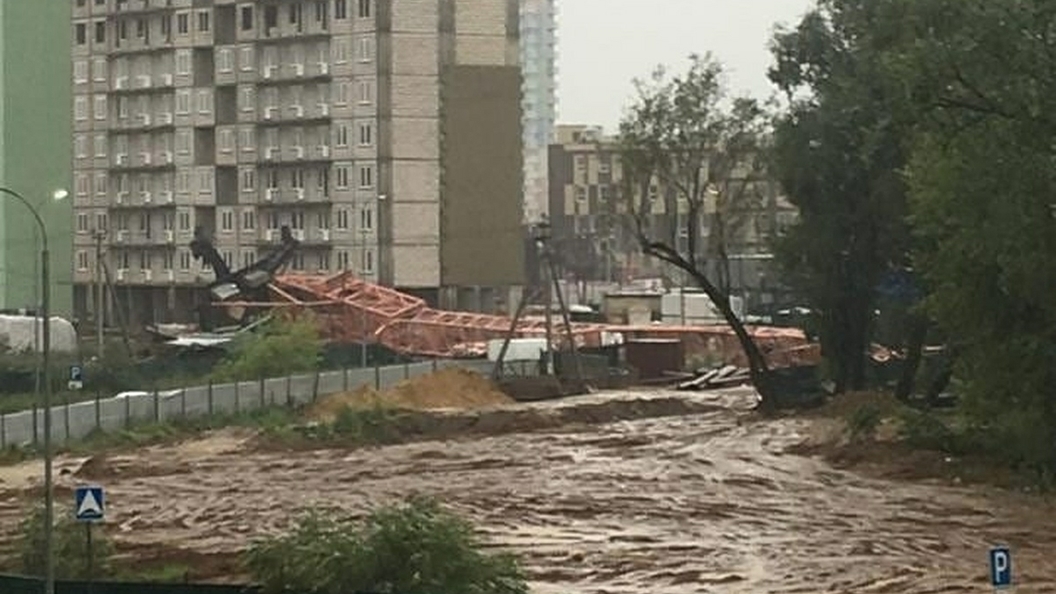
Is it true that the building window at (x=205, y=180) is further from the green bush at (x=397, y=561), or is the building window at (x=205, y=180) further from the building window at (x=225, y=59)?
the green bush at (x=397, y=561)

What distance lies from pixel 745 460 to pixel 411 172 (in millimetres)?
58361

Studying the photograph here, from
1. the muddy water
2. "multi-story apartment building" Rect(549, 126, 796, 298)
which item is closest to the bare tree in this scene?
"multi-story apartment building" Rect(549, 126, 796, 298)

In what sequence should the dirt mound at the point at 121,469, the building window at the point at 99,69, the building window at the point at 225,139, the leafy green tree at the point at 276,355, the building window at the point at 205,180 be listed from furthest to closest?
the building window at the point at 99,69, the building window at the point at 205,180, the building window at the point at 225,139, the leafy green tree at the point at 276,355, the dirt mound at the point at 121,469

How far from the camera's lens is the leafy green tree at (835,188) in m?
63.8

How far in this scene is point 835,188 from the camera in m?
65.8

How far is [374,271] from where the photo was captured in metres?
112

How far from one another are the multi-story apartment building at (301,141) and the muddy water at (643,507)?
47470 millimetres

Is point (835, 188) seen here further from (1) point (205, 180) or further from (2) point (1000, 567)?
(1) point (205, 180)

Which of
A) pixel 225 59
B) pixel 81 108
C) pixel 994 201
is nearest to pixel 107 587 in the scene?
pixel 994 201

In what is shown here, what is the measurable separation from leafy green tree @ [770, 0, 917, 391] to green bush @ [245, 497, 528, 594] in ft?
118

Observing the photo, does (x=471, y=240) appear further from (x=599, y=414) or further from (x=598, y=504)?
(x=598, y=504)

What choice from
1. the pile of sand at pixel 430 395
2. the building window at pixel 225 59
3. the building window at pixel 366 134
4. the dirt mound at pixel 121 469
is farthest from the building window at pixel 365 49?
the dirt mound at pixel 121 469

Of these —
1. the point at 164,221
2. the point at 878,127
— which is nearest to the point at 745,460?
the point at 878,127

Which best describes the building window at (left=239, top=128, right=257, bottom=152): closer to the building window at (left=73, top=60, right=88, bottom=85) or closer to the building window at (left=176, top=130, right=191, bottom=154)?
the building window at (left=176, top=130, right=191, bottom=154)
